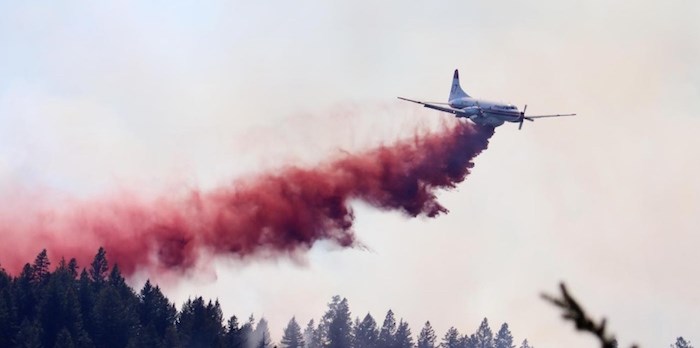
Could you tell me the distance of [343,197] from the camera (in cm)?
11288

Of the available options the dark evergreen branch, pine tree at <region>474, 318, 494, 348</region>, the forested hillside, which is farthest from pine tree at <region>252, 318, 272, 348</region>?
the dark evergreen branch

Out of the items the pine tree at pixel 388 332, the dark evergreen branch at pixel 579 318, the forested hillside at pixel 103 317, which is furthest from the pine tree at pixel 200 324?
the dark evergreen branch at pixel 579 318

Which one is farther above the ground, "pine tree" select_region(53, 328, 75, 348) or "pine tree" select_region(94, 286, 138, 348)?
"pine tree" select_region(94, 286, 138, 348)

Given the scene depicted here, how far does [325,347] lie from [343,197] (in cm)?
4233

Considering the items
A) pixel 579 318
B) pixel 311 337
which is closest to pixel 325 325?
pixel 311 337

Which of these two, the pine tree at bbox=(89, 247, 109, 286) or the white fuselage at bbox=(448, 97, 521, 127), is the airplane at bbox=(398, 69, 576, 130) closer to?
the white fuselage at bbox=(448, 97, 521, 127)

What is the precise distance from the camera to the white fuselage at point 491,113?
10594 cm

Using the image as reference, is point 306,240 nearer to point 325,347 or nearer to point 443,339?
point 325,347

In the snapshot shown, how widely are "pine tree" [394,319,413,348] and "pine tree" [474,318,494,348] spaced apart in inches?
394

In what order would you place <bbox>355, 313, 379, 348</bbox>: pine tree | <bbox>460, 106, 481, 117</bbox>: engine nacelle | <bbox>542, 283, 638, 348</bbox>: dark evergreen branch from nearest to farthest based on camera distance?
1. <bbox>542, 283, 638, 348</bbox>: dark evergreen branch
2. <bbox>460, 106, 481, 117</bbox>: engine nacelle
3. <bbox>355, 313, 379, 348</bbox>: pine tree

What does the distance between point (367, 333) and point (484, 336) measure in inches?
664

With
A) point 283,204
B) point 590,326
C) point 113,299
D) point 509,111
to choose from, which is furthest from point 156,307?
point 590,326

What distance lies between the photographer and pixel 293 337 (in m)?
151

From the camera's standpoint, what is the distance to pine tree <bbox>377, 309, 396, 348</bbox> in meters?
156
